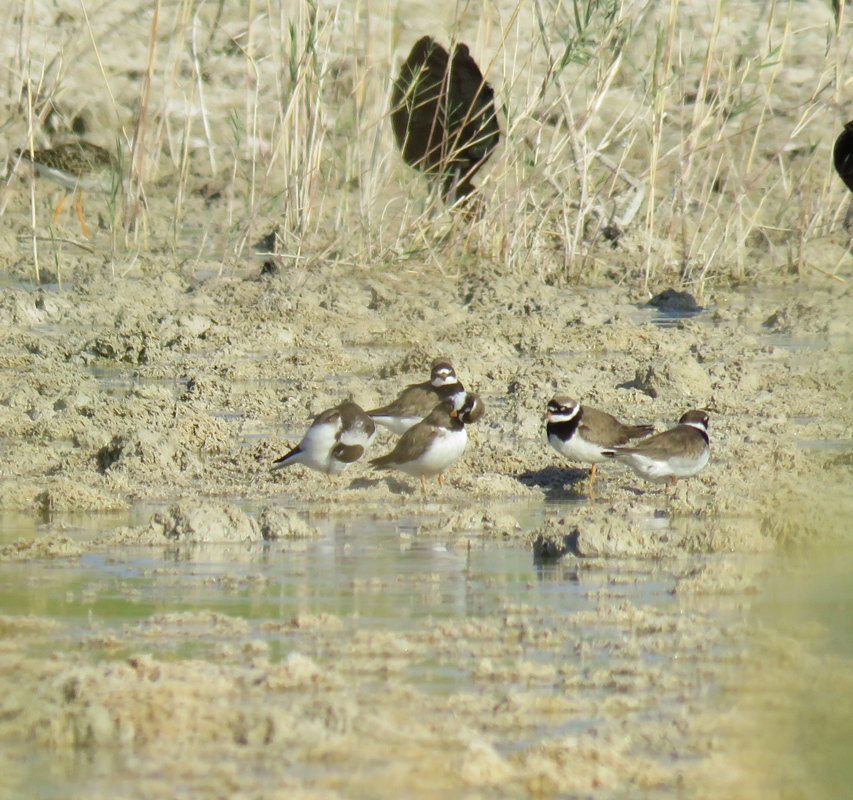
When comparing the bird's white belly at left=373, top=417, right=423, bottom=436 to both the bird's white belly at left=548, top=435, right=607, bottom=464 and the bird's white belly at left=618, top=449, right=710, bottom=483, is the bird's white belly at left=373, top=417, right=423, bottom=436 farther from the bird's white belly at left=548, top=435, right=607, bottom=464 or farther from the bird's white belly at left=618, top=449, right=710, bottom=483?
the bird's white belly at left=618, top=449, right=710, bottom=483

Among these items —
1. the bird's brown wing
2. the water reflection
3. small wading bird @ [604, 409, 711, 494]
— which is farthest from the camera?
the bird's brown wing

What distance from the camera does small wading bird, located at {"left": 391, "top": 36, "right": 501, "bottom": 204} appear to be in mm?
11742

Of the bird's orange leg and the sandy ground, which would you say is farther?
the bird's orange leg

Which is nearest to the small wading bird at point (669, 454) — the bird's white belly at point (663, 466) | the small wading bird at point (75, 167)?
the bird's white belly at point (663, 466)

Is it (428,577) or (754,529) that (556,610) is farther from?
(754,529)

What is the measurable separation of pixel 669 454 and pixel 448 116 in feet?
18.6

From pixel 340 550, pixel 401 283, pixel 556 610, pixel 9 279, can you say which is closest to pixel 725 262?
pixel 401 283

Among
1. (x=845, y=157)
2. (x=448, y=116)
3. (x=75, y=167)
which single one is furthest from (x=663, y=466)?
(x=75, y=167)

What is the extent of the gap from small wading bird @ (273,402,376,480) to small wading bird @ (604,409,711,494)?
45.2 inches

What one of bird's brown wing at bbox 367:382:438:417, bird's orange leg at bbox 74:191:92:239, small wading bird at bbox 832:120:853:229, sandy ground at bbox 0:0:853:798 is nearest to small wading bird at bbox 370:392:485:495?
sandy ground at bbox 0:0:853:798

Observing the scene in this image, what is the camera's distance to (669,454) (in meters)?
7.04

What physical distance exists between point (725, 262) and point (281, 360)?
458 cm

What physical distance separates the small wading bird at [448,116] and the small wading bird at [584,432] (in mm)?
4060

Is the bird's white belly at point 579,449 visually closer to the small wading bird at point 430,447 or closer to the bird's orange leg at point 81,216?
the small wading bird at point 430,447
